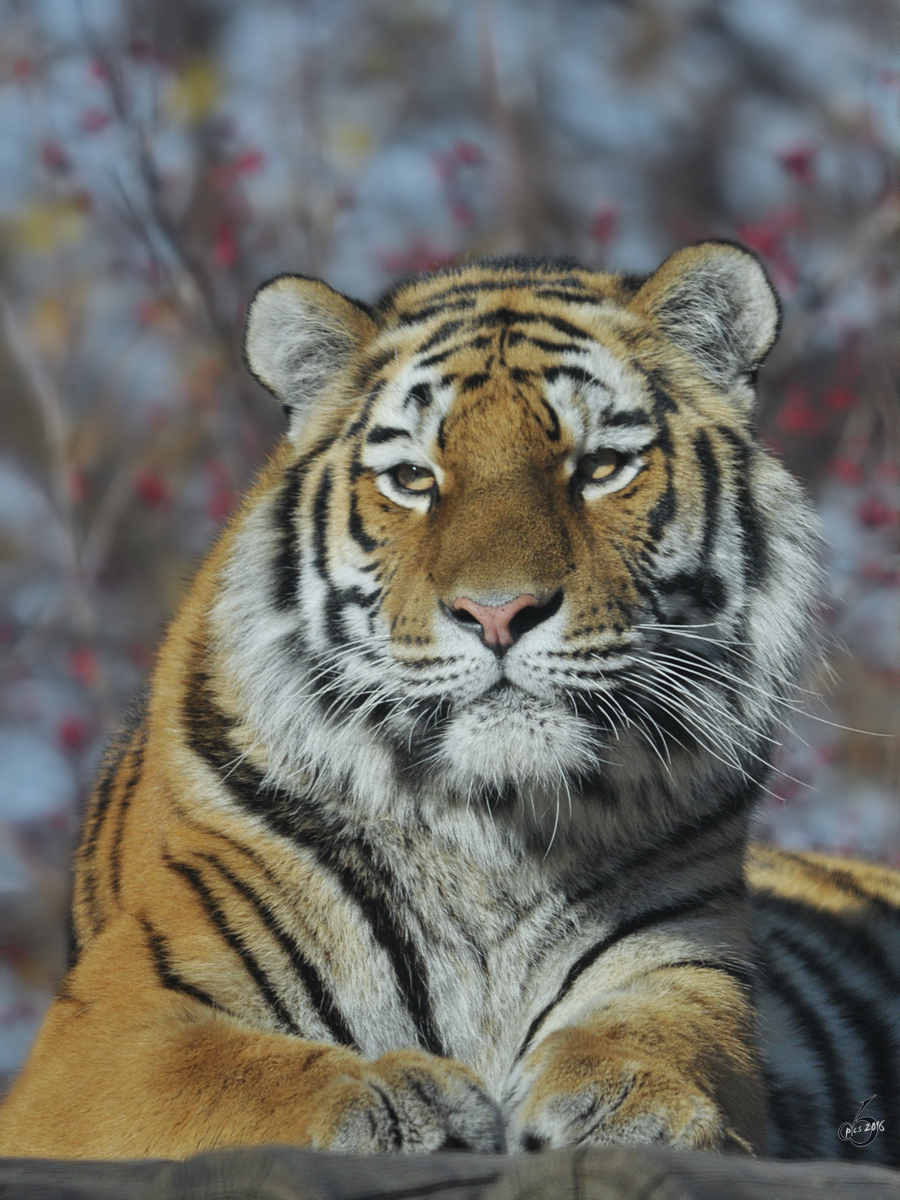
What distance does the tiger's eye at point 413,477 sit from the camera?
2.49 metres

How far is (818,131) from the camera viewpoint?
799cm

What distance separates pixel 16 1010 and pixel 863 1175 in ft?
17.9

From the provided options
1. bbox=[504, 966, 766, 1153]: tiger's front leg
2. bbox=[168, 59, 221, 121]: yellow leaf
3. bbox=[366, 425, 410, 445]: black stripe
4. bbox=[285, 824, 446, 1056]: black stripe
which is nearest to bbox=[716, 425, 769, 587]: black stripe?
bbox=[366, 425, 410, 445]: black stripe

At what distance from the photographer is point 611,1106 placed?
1885mm

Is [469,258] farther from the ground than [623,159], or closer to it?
closer to it

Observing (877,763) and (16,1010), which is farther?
(877,763)

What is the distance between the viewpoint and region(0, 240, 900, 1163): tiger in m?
2.10

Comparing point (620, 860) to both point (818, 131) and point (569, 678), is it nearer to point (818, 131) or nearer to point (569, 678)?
point (569, 678)

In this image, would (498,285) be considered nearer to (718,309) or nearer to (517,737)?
(718,309)

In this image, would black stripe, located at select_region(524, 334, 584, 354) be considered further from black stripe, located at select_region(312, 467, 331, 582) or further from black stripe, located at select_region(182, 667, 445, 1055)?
black stripe, located at select_region(182, 667, 445, 1055)

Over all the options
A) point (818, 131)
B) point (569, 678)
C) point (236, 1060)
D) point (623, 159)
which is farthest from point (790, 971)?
point (623, 159)

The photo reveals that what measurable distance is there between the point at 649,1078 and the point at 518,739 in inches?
22.1

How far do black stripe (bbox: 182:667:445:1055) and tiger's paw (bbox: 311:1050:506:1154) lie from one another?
428 millimetres

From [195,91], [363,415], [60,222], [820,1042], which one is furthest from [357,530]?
[195,91]
